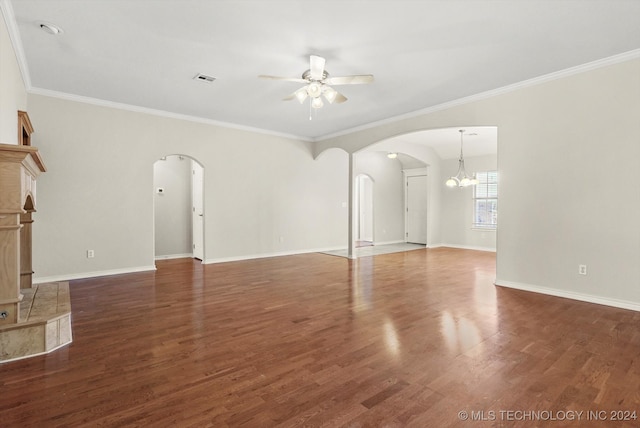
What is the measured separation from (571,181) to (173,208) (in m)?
7.32

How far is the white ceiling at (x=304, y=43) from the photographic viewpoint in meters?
2.73

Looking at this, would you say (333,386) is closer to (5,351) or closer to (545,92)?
(5,351)

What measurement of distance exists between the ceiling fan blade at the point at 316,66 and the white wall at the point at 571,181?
2.67 metres

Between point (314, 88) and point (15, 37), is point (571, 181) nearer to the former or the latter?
point (314, 88)

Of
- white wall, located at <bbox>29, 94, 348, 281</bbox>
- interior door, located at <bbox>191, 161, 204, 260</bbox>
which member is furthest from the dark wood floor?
interior door, located at <bbox>191, 161, 204, 260</bbox>

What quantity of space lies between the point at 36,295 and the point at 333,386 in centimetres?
334

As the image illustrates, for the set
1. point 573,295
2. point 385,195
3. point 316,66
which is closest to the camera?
point 316,66

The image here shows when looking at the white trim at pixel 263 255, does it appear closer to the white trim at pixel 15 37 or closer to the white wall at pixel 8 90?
the white wall at pixel 8 90

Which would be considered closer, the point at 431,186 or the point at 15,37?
the point at 15,37

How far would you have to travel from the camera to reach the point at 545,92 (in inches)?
163

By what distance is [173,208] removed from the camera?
727 centimetres

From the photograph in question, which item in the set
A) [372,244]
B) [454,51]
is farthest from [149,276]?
[372,244]

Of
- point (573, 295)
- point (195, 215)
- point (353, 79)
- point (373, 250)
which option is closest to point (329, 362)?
point (353, 79)

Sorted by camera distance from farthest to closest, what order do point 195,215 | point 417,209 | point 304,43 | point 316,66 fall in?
point 417,209 < point 195,215 < point 316,66 < point 304,43
